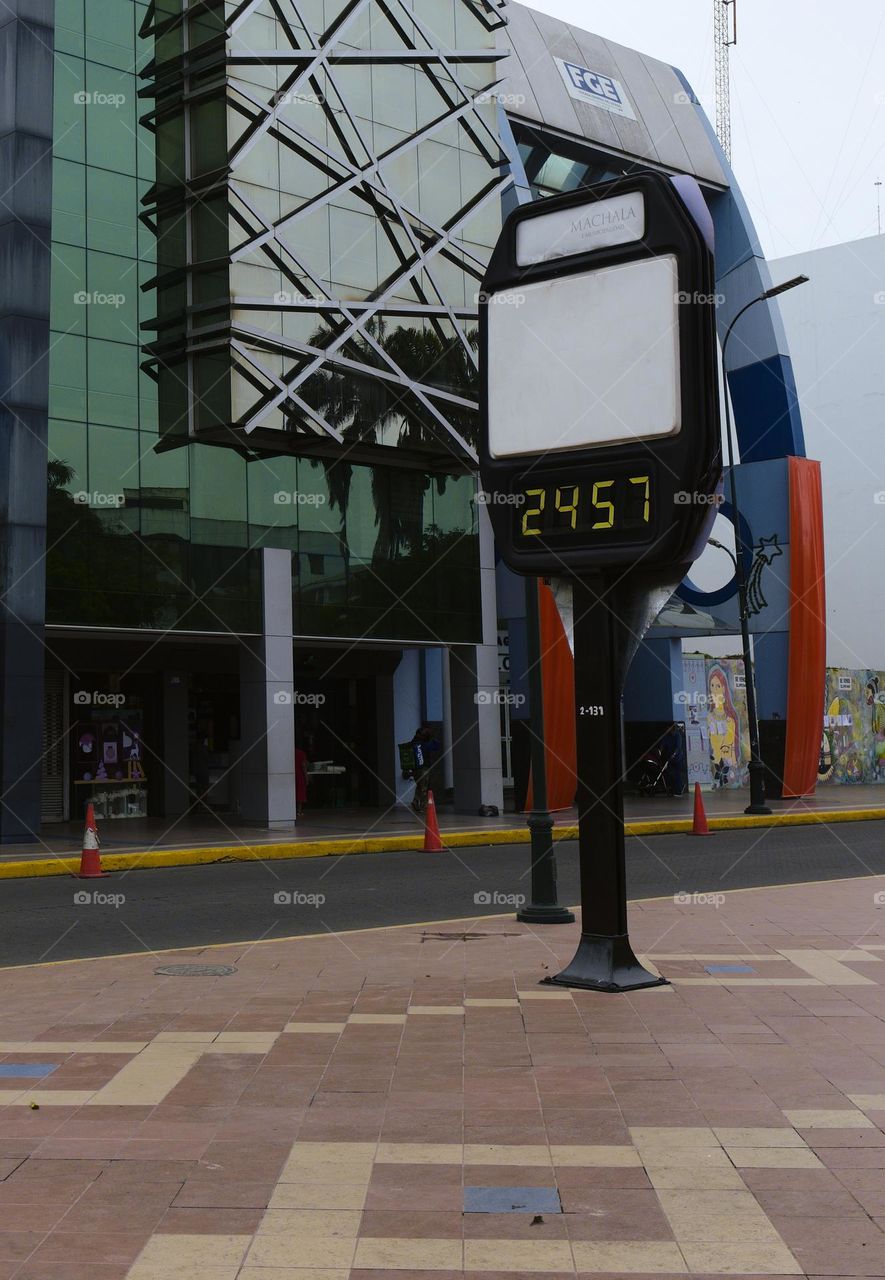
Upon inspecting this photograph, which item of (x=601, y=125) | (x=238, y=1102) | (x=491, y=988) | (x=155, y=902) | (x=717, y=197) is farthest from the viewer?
(x=717, y=197)

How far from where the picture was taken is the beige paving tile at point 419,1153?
5.36m

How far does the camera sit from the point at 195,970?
1000 cm

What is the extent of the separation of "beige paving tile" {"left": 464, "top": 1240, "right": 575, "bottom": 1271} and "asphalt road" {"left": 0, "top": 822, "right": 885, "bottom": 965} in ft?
23.1

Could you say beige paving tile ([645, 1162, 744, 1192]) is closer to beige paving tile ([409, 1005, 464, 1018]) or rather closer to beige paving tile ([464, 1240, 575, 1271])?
beige paving tile ([464, 1240, 575, 1271])

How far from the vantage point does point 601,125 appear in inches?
1339

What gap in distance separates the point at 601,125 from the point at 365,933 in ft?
89.1

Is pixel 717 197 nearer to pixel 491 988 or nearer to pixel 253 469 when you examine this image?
pixel 253 469

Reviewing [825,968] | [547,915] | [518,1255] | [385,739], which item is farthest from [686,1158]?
[385,739]

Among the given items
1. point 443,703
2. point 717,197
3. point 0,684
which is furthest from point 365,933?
point 717,197

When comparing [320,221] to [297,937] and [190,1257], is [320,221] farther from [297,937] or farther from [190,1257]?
[190,1257]

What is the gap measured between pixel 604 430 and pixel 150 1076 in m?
4.78

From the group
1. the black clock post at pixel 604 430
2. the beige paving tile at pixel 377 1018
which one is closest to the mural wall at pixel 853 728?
the black clock post at pixel 604 430

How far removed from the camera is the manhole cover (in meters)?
9.75

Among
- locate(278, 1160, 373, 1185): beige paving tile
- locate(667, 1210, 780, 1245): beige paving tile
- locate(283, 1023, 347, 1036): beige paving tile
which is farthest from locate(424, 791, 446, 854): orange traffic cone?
locate(667, 1210, 780, 1245): beige paving tile
